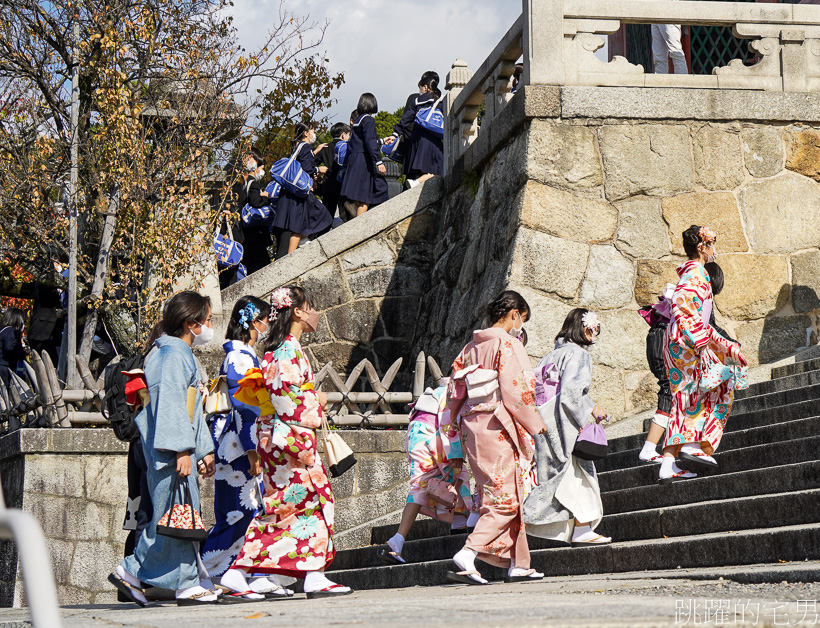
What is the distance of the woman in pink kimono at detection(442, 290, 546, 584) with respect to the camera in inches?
231

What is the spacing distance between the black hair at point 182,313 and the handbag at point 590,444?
2.47 m

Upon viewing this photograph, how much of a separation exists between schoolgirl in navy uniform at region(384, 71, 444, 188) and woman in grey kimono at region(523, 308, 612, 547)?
6.69m

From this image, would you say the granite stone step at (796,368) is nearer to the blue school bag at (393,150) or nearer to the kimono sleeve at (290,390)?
the kimono sleeve at (290,390)

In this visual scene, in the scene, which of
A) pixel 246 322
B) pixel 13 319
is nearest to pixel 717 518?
pixel 246 322

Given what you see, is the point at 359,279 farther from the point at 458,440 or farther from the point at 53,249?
the point at 458,440

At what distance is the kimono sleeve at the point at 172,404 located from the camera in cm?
541

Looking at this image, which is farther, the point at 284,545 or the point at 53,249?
the point at 53,249

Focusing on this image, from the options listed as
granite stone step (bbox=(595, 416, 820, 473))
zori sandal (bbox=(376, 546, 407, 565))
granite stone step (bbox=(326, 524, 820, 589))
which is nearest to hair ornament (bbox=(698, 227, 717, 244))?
granite stone step (bbox=(595, 416, 820, 473))

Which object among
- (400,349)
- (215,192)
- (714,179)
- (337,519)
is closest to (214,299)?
(215,192)

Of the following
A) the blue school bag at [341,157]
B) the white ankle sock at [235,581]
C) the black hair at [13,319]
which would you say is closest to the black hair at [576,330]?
the white ankle sock at [235,581]

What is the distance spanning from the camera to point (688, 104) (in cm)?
1012

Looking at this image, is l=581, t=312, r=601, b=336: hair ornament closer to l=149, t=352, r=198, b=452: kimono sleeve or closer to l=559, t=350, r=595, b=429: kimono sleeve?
l=559, t=350, r=595, b=429: kimono sleeve

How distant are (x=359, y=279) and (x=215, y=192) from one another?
1.96m

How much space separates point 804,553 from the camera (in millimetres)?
4922
